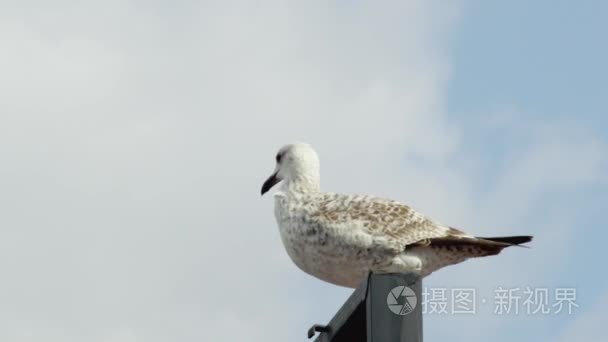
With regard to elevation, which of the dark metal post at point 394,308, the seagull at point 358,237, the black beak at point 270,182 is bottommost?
the dark metal post at point 394,308

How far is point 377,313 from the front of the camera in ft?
13.8

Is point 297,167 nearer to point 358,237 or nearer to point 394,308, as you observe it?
point 358,237

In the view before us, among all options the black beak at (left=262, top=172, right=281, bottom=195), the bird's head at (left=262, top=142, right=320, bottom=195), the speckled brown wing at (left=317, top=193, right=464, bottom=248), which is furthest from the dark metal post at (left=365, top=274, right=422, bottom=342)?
the black beak at (left=262, top=172, right=281, bottom=195)

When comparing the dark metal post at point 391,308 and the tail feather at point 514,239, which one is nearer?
the dark metal post at point 391,308

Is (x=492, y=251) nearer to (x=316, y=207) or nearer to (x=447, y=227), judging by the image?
(x=447, y=227)

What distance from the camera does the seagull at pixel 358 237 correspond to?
1070cm

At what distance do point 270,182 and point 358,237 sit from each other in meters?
1.74

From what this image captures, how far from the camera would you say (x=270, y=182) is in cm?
1224

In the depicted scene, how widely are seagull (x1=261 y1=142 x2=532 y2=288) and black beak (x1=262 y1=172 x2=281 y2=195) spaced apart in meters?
0.40

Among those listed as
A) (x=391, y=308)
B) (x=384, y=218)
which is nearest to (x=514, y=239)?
(x=384, y=218)

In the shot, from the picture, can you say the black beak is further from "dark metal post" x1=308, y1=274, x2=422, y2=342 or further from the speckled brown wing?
"dark metal post" x1=308, y1=274, x2=422, y2=342

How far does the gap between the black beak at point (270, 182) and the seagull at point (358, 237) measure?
40 cm

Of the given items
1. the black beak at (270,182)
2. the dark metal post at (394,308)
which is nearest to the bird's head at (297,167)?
the black beak at (270,182)

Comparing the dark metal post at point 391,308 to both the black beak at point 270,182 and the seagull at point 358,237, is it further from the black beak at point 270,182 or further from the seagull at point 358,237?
the black beak at point 270,182
